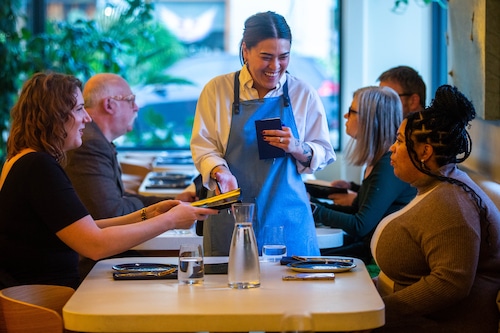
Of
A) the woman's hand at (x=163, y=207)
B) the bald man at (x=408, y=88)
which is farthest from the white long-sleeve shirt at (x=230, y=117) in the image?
the bald man at (x=408, y=88)

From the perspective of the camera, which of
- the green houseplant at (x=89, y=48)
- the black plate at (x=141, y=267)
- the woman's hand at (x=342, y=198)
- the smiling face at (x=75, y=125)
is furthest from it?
the green houseplant at (x=89, y=48)

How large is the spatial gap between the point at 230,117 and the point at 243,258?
104 centimetres

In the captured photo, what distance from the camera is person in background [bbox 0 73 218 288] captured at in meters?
2.99

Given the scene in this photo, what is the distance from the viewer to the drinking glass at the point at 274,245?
3324mm

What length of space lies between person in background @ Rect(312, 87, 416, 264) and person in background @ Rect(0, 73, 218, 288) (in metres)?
1.32

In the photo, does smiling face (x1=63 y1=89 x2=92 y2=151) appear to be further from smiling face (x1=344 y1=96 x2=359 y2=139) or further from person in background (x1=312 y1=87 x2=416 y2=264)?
smiling face (x1=344 y1=96 x2=359 y2=139)

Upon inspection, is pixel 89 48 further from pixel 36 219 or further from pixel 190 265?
pixel 190 265

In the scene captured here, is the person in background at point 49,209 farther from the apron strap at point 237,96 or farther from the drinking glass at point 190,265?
the apron strap at point 237,96

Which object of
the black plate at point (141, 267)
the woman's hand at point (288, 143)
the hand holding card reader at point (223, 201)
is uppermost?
the woman's hand at point (288, 143)

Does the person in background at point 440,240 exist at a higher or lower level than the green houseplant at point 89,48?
lower

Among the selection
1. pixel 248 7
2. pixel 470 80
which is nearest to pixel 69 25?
pixel 248 7

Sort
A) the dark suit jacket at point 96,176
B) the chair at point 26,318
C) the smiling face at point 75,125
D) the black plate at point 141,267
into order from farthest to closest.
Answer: the dark suit jacket at point 96,176 < the smiling face at point 75,125 < the black plate at point 141,267 < the chair at point 26,318

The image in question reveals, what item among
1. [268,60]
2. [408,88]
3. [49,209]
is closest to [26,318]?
[49,209]

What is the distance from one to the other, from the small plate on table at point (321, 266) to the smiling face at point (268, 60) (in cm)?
87
